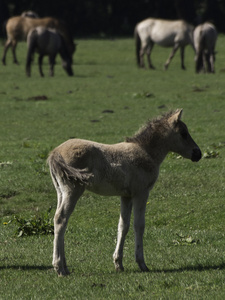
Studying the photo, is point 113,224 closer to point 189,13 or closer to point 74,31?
point 189,13

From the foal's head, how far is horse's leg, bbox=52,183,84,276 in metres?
1.48

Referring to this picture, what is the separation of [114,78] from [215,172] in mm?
18246

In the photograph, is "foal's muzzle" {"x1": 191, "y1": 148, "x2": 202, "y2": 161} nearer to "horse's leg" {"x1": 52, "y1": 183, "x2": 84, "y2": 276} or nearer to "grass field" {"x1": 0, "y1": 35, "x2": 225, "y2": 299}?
"grass field" {"x1": 0, "y1": 35, "x2": 225, "y2": 299}

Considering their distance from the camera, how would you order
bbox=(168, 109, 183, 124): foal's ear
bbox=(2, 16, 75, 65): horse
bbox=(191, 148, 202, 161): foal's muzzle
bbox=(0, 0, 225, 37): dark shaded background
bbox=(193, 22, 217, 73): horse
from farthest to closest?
1. bbox=(0, 0, 225, 37): dark shaded background
2. bbox=(2, 16, 75, 65): horse
3. bbox=(193, 22, 217, 73): horse
4. bbox=(191, 148, 202, 161): foal's muzzle
5. bbox=(168, 109, 183, 124): foal's ear

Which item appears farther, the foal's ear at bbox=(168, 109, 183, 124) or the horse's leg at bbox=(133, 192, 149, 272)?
the foal's ear at bbox=(168, 109, 183, 124)

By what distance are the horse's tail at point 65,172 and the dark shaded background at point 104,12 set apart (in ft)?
153

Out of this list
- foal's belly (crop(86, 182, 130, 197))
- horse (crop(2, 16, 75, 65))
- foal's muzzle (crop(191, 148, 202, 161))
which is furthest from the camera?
horse (crop(2, 16, 75, 65))

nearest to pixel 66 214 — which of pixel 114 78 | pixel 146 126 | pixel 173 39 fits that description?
pixel 146 126

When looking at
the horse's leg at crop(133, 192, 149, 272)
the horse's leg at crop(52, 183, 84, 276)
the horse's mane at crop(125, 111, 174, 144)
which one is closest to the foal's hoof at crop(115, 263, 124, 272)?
the horse's leg at crop(133, 192, 149, 272)

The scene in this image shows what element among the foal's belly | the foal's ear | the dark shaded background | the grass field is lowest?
the dark shaded background

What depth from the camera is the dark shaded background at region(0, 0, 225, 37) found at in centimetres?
5459

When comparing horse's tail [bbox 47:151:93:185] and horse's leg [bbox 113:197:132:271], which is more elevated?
horse's tail [bbox 47:151:93:185]

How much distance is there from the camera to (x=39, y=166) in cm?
1448

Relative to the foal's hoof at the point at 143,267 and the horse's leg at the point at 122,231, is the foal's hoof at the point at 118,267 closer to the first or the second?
Answer: the horse's leg at the point at 122,231
